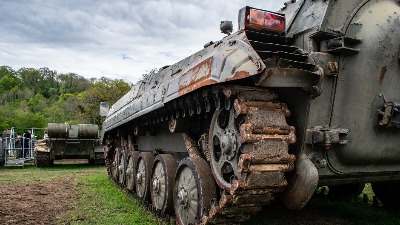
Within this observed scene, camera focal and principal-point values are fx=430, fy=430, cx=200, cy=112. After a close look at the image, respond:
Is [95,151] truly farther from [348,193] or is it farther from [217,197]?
[217,197]

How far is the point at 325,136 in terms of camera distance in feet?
12.5

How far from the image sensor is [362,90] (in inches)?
158

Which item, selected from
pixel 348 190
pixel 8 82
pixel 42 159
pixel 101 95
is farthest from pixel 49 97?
pixel 348 190

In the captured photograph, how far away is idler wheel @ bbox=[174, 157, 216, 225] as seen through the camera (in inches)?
177

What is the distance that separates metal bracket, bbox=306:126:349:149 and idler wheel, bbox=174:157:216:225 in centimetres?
121

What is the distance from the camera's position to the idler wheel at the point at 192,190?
14.8ft

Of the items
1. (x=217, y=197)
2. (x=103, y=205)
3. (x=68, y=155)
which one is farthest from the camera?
(x=68, y=155)

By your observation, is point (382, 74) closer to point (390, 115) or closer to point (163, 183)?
point (390, 115)

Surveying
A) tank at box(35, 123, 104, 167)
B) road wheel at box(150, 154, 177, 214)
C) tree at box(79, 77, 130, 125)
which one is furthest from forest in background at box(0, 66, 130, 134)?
road wheel at box(150, 154, 177, 214)

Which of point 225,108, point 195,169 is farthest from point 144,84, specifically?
point 225,108

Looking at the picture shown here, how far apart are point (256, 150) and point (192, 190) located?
1567mm

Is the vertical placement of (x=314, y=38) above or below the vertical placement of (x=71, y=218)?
above

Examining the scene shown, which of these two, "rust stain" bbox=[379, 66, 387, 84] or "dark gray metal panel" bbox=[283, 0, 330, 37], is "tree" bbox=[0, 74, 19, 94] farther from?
"rust stain" bbox=[379, 66, 387, 84]

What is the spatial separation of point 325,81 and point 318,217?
10.7 ft
